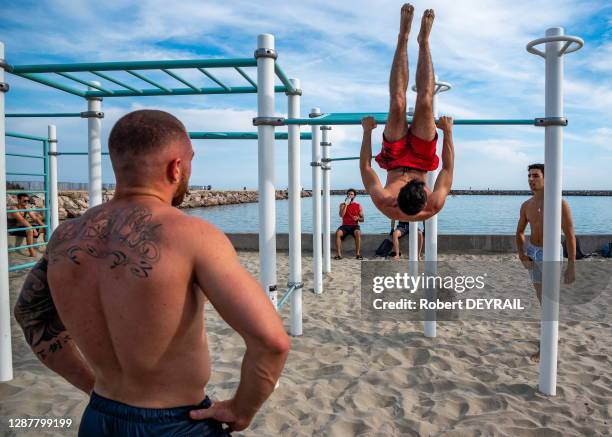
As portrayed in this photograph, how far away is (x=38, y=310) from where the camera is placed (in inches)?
56.7

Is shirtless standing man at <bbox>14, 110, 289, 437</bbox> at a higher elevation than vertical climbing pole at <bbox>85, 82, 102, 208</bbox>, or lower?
lower

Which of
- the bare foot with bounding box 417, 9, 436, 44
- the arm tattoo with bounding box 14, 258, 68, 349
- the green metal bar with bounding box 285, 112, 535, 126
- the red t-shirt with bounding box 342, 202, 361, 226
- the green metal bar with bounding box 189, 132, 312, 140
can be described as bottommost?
the arm tattoo with bounding box 14, 258, 68, 349

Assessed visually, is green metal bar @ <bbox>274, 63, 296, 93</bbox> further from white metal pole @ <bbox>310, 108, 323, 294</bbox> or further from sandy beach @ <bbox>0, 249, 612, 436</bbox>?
sandy beach @ <bbox>0, 249, 612, 436</bbox>

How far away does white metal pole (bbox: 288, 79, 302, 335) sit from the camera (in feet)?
14.2

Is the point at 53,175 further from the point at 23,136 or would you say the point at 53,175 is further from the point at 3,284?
the point at 3,284

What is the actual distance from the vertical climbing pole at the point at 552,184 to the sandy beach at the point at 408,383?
0.33 m

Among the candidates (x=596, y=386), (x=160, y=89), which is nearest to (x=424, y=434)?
(x=596, y=386)

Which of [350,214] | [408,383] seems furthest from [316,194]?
[350,214]

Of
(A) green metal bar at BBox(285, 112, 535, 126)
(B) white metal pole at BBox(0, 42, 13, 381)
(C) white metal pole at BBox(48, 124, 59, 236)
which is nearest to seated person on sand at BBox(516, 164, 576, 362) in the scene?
(A) green metal bar at BBox(285, 112, 535, 126)

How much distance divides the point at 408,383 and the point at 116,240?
2982mm

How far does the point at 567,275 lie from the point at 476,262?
5.24m

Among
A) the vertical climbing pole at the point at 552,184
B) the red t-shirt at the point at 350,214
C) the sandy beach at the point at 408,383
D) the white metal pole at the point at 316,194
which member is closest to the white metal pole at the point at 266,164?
the sandy beach at the point at 408,383

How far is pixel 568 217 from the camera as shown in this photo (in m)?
3.91

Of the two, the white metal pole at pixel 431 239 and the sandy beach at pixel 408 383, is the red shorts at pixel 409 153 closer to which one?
the white metal pole at pixel 431 239
